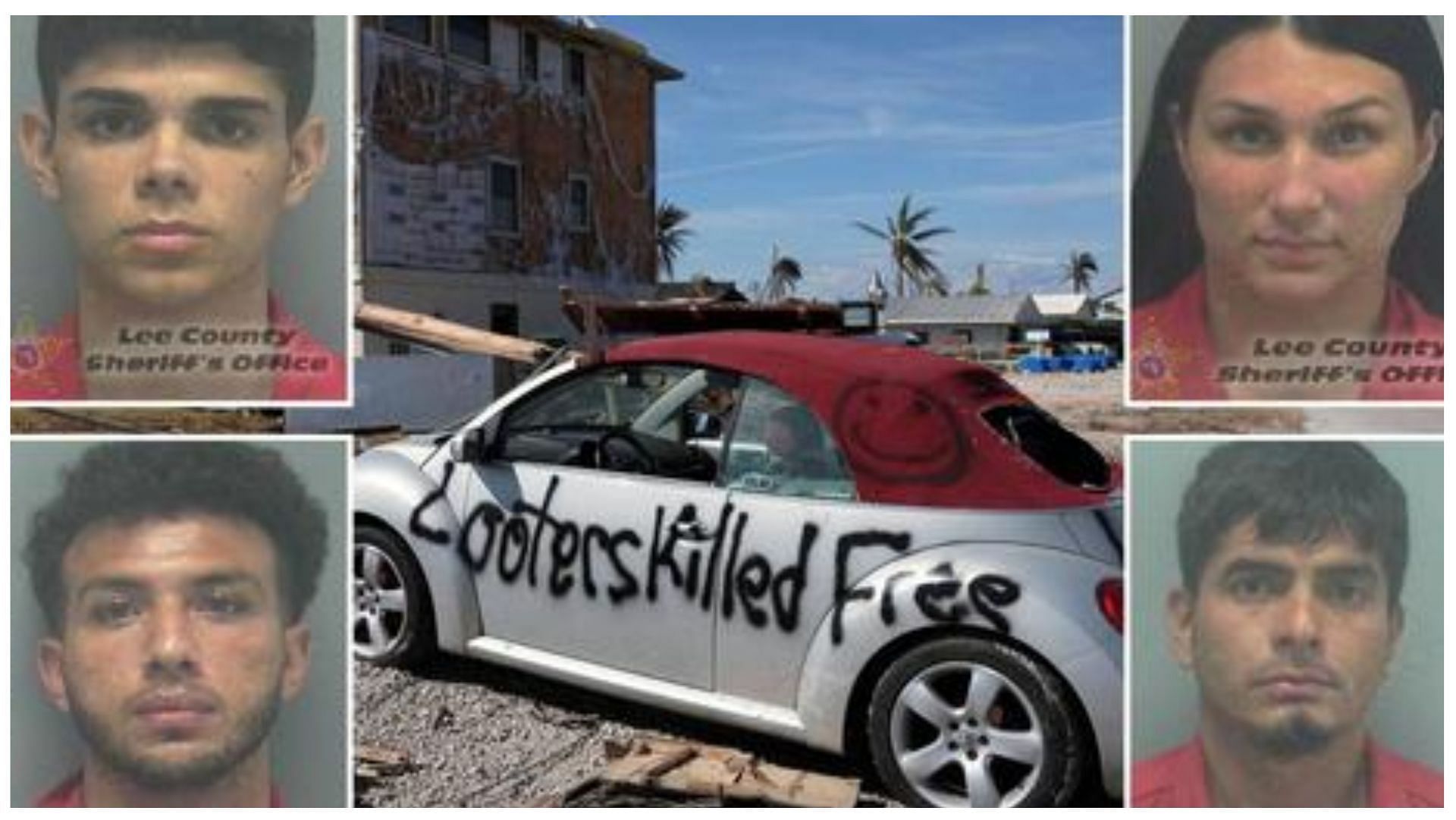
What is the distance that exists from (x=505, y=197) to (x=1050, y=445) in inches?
636

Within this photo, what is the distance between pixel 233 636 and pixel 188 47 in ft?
6.60

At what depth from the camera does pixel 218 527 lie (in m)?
4.29

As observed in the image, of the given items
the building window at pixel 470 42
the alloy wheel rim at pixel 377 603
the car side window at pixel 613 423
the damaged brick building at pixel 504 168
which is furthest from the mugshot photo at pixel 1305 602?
the building window at pixel 470 42

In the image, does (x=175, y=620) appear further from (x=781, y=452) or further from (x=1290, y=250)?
(x=1290, y=250)

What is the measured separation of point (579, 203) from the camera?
21.3 metres

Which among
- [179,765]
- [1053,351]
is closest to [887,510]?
[179,765]

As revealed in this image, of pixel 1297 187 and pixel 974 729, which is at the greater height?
pixel 1297 187

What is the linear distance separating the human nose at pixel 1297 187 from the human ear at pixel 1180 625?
131cm

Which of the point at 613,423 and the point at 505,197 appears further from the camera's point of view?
the point at 505,197

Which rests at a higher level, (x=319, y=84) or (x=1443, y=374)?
(x=319, y=84)

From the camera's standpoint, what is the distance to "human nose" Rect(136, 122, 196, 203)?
418cm

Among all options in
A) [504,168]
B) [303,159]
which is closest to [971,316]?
[504,168]

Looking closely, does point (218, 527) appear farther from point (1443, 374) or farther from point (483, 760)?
point (1443, 374)

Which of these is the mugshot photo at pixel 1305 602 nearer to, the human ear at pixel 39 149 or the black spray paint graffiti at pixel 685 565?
the black spray paint graffiti at pixel 685 565
